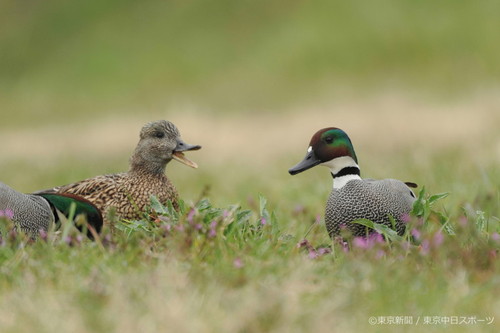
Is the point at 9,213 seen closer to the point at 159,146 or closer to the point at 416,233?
the point at 159,146

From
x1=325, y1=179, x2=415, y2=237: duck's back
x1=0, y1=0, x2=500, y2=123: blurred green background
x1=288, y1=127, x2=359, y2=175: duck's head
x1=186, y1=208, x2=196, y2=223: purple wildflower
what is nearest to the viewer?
x1=186, y1=208, x2=196, y2=223: purple wildflower

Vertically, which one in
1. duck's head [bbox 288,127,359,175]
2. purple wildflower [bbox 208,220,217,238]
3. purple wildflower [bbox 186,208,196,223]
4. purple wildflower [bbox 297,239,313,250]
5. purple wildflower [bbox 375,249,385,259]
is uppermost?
duck's head [bbox 288,127,359,175]

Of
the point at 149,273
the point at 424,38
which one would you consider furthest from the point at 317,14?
the point at 149,273

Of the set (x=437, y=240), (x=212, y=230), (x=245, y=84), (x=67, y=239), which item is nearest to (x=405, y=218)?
(x=437, y=240)

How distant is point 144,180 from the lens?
16.2 feet

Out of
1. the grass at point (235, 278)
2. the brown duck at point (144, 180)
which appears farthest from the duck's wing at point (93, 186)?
the grass at point (235, 278)

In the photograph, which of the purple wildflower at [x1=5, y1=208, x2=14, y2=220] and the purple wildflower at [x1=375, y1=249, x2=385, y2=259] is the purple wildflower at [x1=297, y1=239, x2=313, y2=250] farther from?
the purple wildflower at [x1=5, y1=208, x2=14, y2=220]

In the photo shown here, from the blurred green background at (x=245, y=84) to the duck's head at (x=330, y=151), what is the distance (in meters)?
3.13

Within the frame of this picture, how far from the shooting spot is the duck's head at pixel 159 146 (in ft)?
16.1

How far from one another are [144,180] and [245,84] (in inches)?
472

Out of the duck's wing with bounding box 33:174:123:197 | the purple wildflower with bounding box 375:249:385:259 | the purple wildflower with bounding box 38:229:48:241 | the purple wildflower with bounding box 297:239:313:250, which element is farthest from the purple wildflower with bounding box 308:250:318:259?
the duck's wing with bounding box 33:174:123:197

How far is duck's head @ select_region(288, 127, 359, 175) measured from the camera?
14.7ft

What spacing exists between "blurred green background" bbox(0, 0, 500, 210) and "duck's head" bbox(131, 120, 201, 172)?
266cm

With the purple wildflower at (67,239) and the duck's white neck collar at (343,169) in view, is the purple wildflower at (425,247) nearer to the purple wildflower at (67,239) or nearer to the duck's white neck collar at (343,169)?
the duck's white neck collar at (343,169)
